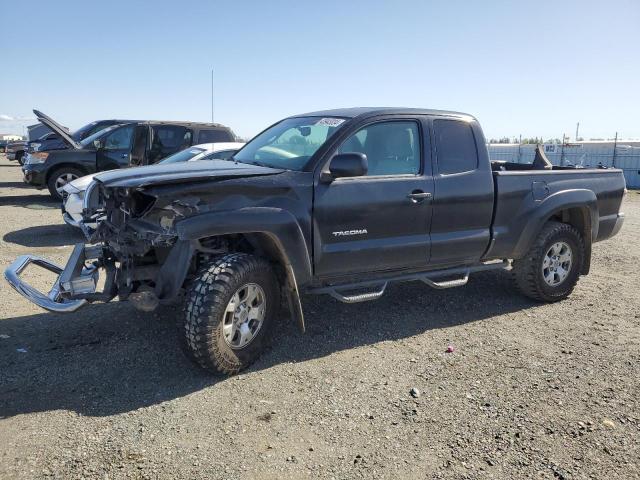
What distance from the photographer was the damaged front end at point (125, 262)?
3.71 meters

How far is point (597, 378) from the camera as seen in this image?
13.2 feet

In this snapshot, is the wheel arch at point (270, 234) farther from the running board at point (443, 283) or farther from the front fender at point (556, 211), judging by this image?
the front fender at point (556, 211)

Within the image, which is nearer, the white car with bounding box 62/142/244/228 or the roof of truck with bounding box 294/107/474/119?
the roof of truck with bounding box 294/107/474/119

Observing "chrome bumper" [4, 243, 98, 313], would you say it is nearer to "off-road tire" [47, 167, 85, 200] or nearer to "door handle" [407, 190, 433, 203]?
"door handle" [407, 190, 433, 203]

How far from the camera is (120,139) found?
11.9 m

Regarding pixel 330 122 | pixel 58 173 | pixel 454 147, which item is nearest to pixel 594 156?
pixel 58 173

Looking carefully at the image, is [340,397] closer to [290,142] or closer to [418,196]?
[418,196]

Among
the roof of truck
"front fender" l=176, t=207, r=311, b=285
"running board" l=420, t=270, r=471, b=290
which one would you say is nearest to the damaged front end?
"front fender" l=176, t=207, r=311, b=285

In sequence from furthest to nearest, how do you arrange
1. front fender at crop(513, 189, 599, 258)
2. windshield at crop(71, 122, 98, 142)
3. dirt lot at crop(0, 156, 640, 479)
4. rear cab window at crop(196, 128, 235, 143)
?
1. windshield at crop(71, 122, 98, 142)
2. rear cab window at crop(196, 128, 235, 143)
3. front fender at crop(513, 189, 599, 258)
4. dirt lot at crop(0, 156, 640, 479)

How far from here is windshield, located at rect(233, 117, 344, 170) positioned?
4.45m

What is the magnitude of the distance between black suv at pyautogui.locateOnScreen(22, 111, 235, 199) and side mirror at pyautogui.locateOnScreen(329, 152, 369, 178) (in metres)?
8.36

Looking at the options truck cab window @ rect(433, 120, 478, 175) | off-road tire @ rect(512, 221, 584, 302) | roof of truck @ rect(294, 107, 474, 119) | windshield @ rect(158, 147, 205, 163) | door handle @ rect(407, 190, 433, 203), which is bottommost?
off-road tire @ rect(512, 221, 584, 302)

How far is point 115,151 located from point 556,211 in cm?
952

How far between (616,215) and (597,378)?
116 inches
